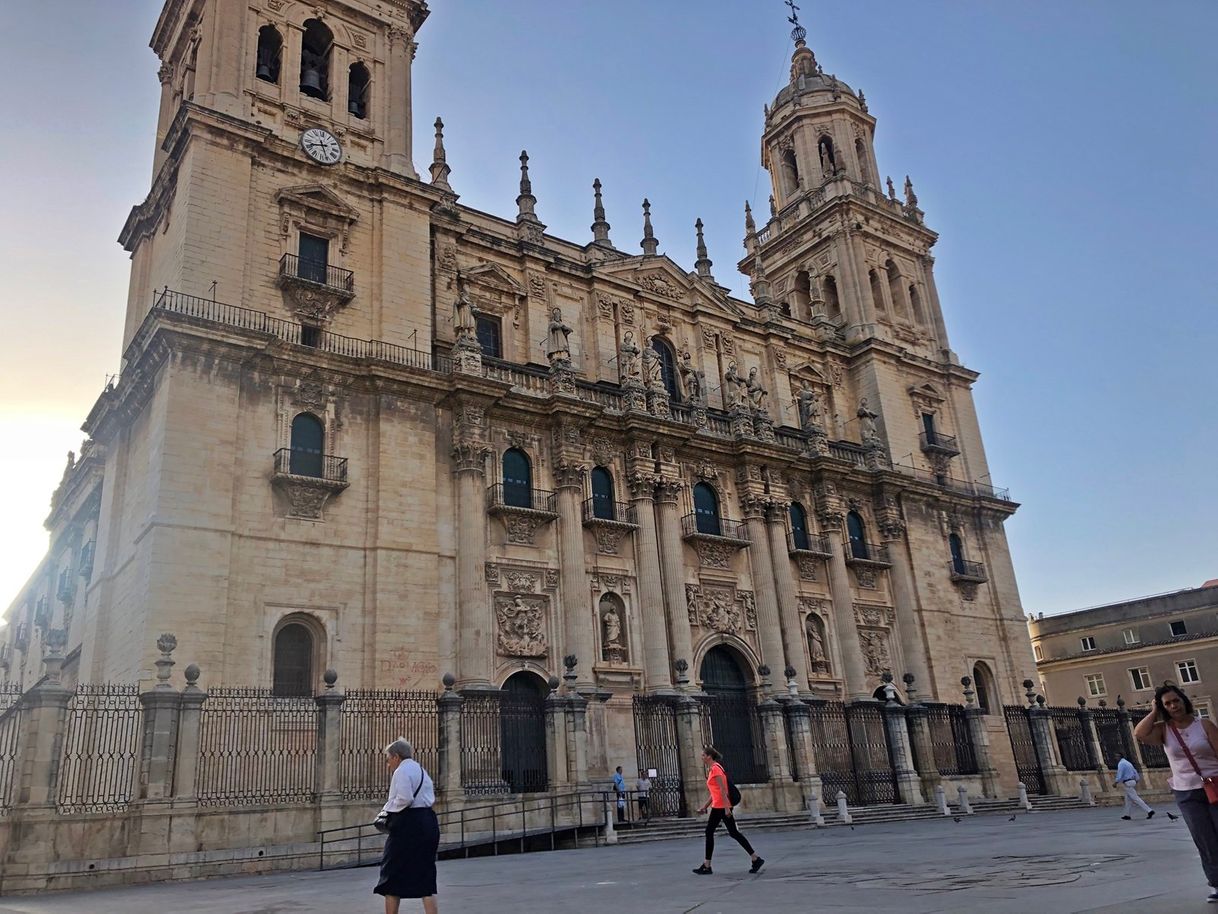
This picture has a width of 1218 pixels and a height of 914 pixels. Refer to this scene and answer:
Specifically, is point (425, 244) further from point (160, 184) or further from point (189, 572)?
point (189, 572)

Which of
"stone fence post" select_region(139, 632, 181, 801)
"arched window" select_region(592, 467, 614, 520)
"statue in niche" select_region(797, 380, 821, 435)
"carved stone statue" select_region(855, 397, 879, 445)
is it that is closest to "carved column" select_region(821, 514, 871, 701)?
"statue in niche" select_region(797, 380, 821, 435)

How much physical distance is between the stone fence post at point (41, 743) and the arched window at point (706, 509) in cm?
1733

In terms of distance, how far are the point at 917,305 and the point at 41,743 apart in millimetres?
34137

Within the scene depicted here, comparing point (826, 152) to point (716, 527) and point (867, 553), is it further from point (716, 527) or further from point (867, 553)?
point (716, 527)

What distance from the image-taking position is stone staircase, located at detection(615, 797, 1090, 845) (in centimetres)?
1817

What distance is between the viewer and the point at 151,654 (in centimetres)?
1747

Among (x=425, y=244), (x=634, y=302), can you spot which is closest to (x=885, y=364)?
(x=634, y=302)

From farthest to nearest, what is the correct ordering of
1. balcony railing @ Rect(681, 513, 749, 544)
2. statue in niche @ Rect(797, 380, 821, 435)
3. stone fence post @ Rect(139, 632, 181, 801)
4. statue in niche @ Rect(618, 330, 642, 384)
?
statue in niche @ Rect(797, 380, 821, 435) < statue in niche @ Rect(618, 330, 642, 384) < balcony railing @ Rect(681, 513, 749, 544) < stone fence post @ Rect(139, 632, 181, 801)

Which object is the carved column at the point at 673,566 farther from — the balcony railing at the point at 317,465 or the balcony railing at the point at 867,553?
the balcony railing at the point at 317,465

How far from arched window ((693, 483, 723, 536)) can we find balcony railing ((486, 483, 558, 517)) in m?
4.95

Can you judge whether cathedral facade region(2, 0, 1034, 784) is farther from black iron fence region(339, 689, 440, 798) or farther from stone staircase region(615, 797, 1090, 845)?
stone staircase region(615, 797, 1090, 845)

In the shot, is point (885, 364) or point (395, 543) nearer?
point (395, 543)

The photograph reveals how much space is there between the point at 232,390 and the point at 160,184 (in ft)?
25.6

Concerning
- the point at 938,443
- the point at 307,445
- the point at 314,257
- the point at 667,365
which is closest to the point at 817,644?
the point at 667,365
